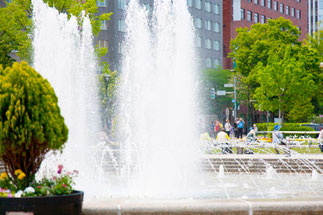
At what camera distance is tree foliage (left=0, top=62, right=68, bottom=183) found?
5.61m

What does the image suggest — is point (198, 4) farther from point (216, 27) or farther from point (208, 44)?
point (208, 44)

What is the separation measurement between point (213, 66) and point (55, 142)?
3104 inches

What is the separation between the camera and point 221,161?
55.4 ft

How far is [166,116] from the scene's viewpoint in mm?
16891

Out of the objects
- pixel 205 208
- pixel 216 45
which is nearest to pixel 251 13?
Result: pixel 216 45

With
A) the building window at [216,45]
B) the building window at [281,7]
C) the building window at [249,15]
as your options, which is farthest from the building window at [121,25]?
the building window at [281,7]

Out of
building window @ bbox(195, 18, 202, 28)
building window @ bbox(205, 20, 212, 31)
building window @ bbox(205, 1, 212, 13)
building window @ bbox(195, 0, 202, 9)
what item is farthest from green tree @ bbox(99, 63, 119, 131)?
building window @ bbox(205, 1, 212, 13)

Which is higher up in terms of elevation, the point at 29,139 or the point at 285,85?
the point at 285,85

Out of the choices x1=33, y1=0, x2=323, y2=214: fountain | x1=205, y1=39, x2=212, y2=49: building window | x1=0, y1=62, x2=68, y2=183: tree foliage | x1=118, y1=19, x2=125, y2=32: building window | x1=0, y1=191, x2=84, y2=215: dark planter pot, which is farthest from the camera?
x1=205, y1=39, x2=212, y2=49: building window

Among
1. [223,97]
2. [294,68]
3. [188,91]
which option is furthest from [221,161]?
[223,97]

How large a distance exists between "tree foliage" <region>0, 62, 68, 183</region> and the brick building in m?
80.9

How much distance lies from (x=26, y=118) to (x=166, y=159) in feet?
27.7

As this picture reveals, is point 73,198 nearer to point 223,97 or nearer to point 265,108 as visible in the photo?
point 265,108

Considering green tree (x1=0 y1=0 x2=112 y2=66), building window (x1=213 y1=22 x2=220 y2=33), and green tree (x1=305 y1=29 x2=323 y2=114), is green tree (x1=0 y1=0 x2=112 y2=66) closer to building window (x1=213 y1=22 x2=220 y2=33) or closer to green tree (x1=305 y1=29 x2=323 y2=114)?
green tree (x1=305 y1=29 x2=323 y2=114)
